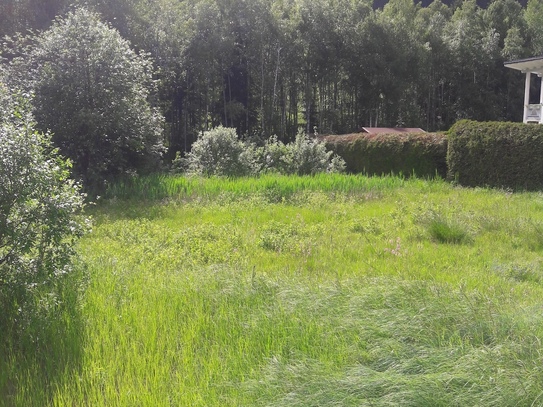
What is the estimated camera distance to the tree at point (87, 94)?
12.1 metres

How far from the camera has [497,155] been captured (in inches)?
525

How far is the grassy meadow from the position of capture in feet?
8.84

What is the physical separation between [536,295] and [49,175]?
14.5 feet

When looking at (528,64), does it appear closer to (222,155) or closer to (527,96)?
(527,96)

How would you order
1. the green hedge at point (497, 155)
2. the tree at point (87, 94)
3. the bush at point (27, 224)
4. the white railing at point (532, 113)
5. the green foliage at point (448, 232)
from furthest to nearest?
the white railing at point (532, 113) < the green hedge at point (497, 155) < the tree at point (87, 94) < the green foliage at point (448, 232) < the bush at point (27, 224)

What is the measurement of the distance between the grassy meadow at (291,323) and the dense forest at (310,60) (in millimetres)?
15918

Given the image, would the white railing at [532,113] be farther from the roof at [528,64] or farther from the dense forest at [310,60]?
the dense forest at [310,60]

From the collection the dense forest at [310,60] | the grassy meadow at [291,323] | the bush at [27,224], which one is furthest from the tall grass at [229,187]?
the dense forest at [310,60]

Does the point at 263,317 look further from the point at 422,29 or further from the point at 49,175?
the point at 422,29

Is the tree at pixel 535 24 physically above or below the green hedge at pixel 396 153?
above

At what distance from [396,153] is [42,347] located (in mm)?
13964

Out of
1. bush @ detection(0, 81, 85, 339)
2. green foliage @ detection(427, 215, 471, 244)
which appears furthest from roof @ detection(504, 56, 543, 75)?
bush @ detection(0, 81, 85, 339)

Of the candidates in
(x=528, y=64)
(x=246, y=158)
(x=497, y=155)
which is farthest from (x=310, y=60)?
(x=497, y=155)

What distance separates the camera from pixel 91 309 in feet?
12.8
